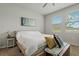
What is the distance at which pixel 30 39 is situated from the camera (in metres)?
1.43

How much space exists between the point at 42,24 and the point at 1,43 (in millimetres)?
723

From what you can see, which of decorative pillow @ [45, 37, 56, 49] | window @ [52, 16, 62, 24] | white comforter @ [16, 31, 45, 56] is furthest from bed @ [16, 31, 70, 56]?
window @ [52, 16, 62, 24]

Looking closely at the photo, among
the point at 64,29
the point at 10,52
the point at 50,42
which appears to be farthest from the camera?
the point at 50,42

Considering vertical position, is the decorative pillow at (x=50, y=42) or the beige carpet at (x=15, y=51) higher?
the decorative pillow at (x=50, y=42)

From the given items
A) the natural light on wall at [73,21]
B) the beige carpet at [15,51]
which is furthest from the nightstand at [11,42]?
the natural light on wall at [73,21]

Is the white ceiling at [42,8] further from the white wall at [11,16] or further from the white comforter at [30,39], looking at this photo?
the white comforter at [30,39]

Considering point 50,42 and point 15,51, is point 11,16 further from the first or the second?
point 50,42

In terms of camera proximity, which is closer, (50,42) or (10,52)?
(10,52)

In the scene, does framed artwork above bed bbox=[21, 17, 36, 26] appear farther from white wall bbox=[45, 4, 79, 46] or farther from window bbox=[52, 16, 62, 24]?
window bbox=[52, 16, 62, 24]

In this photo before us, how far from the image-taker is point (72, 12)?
1.37 m

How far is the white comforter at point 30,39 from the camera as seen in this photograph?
1.40m

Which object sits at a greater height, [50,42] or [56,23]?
[56,23]

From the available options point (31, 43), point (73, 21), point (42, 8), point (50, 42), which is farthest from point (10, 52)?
point (73, 21)

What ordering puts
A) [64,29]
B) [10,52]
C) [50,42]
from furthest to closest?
[50,42], [64,29], [10,52]
